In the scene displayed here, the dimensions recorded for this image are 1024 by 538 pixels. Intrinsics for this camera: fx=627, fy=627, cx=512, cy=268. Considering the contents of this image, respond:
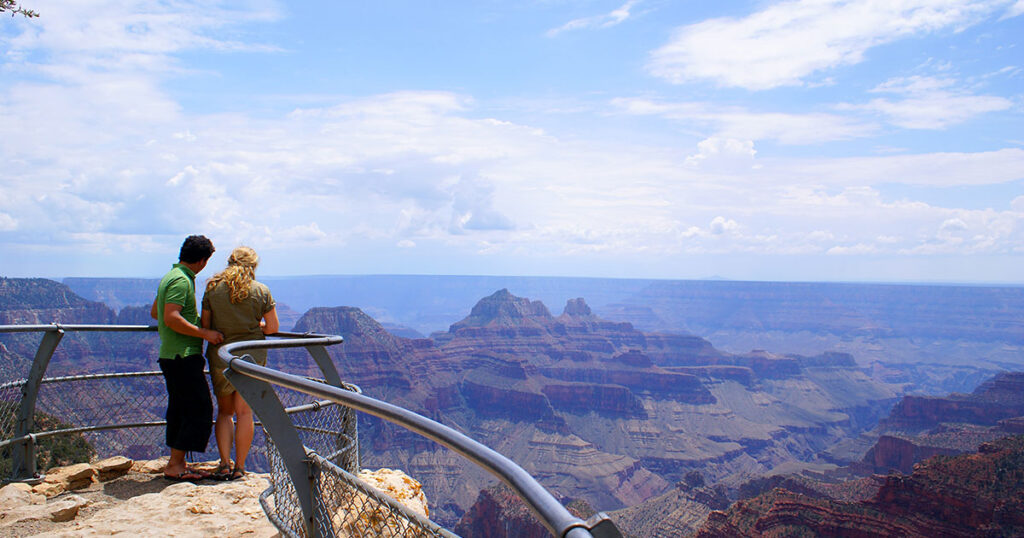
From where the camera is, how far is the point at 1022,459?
26.4 meters

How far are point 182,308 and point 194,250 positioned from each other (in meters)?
0.48

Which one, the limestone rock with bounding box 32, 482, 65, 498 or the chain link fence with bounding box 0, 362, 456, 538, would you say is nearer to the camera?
the chain link fence with bounding box 0, 362, 456, 538

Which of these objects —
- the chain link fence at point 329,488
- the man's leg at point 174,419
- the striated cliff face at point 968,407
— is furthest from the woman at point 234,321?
the striated cliff face at point 968,407

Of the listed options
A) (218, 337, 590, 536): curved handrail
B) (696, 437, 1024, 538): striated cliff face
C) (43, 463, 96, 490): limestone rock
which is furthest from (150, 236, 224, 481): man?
(696, 437, 1024, 538): striated cliff face

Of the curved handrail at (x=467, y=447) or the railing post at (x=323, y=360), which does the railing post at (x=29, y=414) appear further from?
the curved handrail at (x=467, y=447)

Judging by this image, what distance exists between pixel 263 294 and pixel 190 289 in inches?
22.6

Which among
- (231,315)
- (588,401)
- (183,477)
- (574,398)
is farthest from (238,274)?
(588,401)

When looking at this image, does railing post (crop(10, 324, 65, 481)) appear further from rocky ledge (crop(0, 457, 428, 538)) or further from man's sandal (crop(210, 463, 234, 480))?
man's sandal (crop(210, 463, 234, 480))

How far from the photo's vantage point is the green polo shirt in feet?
14.7

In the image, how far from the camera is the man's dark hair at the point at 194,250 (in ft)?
15.4

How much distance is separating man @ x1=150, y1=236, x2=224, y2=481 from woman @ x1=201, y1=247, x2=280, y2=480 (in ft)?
0.41

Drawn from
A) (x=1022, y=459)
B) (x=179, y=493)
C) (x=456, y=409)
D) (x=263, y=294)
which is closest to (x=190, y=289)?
(x=263, y=294)

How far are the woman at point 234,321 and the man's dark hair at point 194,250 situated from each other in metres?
0.28

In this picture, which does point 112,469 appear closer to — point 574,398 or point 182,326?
point 182,326
